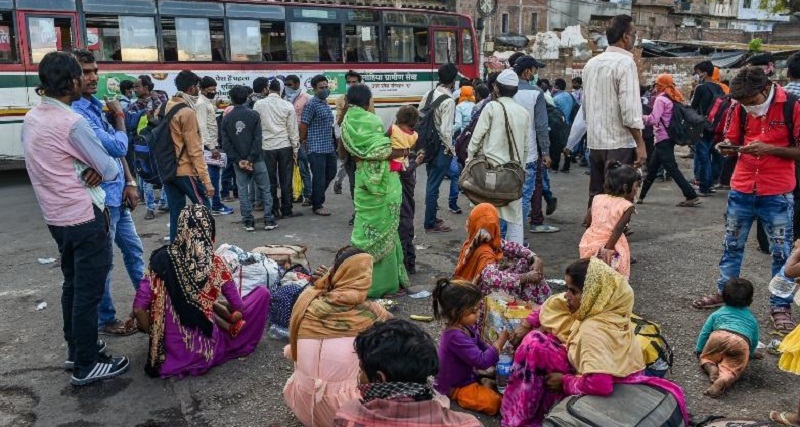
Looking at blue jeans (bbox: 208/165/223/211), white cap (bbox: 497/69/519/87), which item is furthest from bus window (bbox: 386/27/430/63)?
white cap (bbox: 497/69/519/87)

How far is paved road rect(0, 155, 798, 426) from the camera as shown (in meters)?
3.48

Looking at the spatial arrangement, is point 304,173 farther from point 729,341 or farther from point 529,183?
point 729,341

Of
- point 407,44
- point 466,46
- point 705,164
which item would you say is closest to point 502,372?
point 705,164

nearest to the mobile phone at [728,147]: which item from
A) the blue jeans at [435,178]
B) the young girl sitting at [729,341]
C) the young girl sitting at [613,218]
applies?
the young girl sitting at [613,218]

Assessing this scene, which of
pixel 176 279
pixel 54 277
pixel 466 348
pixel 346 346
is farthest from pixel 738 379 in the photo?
pixel 54 277

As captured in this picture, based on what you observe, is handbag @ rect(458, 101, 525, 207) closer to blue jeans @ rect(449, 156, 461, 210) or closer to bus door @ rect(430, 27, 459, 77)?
blue jeans @ rect(449, 156, 461, 210)

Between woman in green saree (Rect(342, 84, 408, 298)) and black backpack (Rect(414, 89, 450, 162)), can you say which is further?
black backpack (Rect(414, 89, 450, 162))

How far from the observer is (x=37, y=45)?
11.0 meters

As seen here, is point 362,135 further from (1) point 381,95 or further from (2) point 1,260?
(1) point 381,95

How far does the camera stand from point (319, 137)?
775cm

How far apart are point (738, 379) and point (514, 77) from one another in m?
2.86

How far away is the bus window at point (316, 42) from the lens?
13742 mm

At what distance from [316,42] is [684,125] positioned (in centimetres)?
848

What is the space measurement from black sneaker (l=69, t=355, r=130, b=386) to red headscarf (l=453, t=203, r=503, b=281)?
2229mm
